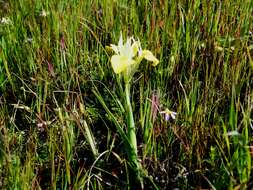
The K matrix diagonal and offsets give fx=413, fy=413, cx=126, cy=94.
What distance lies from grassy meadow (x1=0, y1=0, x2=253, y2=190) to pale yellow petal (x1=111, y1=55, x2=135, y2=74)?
0.09 m

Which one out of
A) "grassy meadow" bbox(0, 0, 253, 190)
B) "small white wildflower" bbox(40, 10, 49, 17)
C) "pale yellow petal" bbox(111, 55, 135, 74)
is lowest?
"grassy meadow" bbox(0, 0, 253, 190)

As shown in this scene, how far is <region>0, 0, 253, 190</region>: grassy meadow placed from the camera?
4.42 ft

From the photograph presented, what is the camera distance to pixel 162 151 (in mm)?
1496

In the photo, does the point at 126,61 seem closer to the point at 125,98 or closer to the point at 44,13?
the point at 125,98

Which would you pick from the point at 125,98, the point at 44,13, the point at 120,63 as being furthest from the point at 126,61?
the point at 44,13

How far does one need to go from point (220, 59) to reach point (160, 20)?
1.47ft

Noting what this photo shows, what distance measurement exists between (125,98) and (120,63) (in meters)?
0.12

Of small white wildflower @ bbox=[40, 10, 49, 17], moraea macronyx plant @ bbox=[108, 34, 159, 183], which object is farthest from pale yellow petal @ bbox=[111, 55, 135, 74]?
small white wildflower @ bbox=[40, 10, 49, 17]

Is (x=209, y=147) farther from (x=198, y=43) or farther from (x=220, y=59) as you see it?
(x=198, y=43)

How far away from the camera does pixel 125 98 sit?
4.69ft

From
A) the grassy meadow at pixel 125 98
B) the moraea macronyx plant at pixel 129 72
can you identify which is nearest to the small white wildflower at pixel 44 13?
the grassy meadow at pixel 125 98

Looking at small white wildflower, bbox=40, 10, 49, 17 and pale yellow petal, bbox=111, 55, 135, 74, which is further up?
small white wildflower, bbox=40, 10, 49, 17

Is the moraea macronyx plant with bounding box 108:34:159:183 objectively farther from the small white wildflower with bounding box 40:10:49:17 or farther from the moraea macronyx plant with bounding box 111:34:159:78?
the small white wildflower with bounding box 40:10:49:17

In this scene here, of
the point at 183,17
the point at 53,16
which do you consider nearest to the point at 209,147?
the point at 183,17
